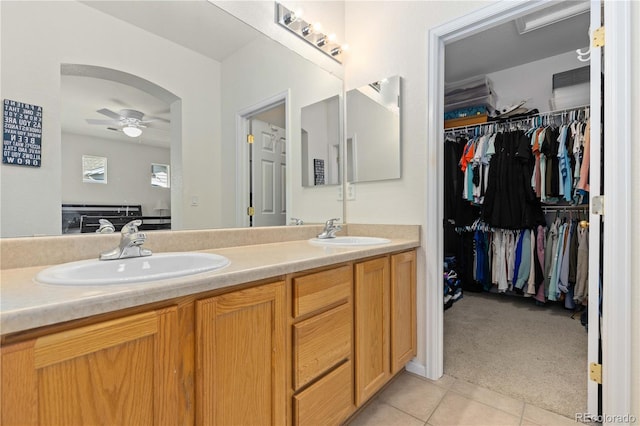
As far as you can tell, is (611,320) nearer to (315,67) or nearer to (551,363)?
(551,363)

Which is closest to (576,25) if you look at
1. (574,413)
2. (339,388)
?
(574,413)

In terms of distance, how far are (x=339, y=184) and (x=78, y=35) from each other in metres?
1.55

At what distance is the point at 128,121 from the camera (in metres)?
1.21

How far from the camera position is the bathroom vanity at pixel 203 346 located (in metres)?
0.57

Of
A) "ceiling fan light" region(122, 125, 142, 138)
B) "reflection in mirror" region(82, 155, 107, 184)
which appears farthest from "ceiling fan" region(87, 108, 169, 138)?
"reflection in mirror" region(82, 155, 107, 184)

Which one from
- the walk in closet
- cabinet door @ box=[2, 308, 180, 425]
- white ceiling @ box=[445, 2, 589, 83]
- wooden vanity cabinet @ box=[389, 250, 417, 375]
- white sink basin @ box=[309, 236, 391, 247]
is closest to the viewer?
cabinet door @ box=[2, 308, 180, 425]

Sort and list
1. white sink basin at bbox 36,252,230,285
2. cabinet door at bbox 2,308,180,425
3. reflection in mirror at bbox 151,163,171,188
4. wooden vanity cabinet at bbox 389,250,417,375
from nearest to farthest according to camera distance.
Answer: cabinet door at bbox 2,308,180,425 < white sink basin at bbox 36,252,230,285 < reflection in mirror at bbox 151,163,171,188 < wooden vanity cabinet at bbox 389,250,417,375

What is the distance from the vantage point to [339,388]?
1216 millimetres

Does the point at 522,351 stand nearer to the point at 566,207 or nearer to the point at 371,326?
the point at 371,326

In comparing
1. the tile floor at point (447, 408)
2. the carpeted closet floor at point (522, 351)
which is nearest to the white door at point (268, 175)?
the tile floor at point (447, 408)

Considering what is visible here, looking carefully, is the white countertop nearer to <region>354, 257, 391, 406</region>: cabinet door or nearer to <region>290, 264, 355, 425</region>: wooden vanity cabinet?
<region>290, 264, 355, 425</region>: wooden vanity cabinet

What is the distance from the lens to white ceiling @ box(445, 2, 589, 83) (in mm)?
2727

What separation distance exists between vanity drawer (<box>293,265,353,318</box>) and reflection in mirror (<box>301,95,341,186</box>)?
0.96 meters
